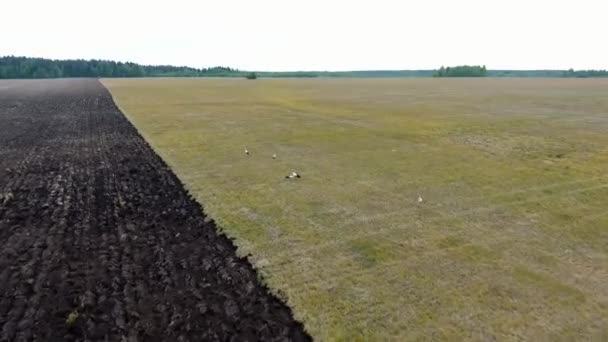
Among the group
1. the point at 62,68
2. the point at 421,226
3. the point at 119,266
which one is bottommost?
the point at 119,266

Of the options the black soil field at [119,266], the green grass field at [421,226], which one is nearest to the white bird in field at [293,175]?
the green grass field at [421,226]

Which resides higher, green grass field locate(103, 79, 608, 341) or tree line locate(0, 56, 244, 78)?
tree line locate(0, 56, 244, 78)

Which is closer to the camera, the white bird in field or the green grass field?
the green grass field

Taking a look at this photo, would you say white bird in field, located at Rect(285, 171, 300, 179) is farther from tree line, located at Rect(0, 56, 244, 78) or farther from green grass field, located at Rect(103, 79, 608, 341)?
tree line, located at Rect(0, 56, 244, 78)

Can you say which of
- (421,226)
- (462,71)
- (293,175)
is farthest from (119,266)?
(462,71)

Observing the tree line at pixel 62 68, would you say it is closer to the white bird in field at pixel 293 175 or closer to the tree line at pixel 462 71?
the tree line at pixel 462 71

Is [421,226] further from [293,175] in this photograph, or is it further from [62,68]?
[62,68]

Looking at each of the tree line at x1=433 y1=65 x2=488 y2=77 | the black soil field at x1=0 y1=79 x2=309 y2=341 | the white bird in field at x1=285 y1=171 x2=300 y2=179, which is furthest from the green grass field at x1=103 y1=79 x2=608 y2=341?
the tree line at x1=433 y1=65 x2=488 y2=77
